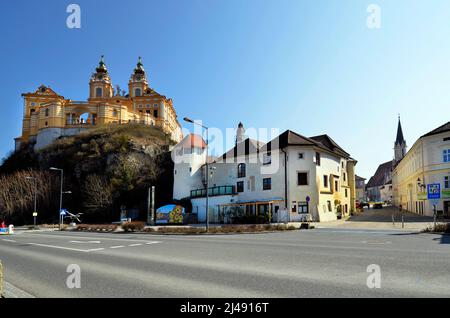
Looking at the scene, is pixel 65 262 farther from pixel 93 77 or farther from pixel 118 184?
pixel 93 77

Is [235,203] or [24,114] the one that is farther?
[24,114]

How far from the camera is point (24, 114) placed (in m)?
81.0

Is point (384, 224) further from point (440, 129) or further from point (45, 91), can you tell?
point (45, 91)

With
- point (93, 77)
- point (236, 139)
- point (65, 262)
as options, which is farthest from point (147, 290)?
point (93, 77)

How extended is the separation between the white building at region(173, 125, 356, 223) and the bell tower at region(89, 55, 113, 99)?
4914cm

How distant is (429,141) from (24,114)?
8774cm

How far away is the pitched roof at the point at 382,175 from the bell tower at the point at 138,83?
8751 cm

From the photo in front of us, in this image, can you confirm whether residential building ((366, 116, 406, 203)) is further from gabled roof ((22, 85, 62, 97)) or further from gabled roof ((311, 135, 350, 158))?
gabled roof ((22, 85, 62, 97))

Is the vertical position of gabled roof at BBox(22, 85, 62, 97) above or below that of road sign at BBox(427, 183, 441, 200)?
above

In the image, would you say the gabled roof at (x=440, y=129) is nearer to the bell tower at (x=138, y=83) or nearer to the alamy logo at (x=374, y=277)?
the alamy logo at (x=374, y=277)

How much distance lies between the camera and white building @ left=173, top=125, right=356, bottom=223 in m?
37.5

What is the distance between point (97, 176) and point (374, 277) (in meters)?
59.7

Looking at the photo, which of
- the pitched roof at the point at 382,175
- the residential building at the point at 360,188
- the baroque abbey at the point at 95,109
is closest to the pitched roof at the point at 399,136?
the pitched roof at the point at 382,175

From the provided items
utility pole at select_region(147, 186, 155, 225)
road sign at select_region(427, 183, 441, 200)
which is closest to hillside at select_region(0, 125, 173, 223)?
utility pole at select_region(147, 186, 155, 225)
